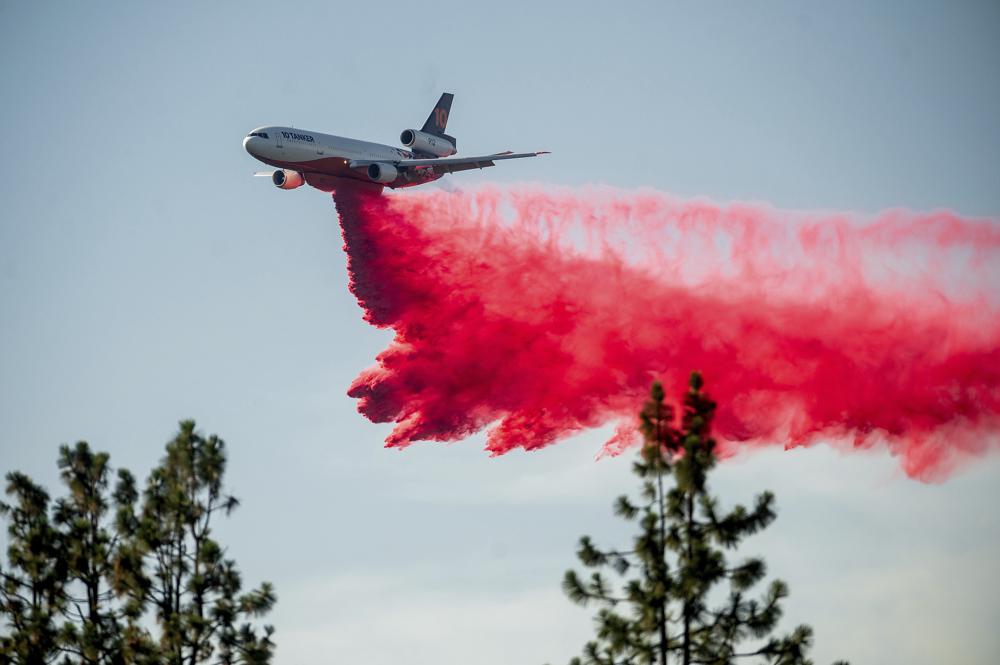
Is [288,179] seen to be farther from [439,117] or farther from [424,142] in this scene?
[439,117]

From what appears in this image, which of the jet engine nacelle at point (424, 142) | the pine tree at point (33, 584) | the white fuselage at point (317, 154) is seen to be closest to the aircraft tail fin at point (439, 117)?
the jet engine nacelle at point (424, 142)

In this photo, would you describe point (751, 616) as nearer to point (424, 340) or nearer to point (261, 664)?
point (261, 664)

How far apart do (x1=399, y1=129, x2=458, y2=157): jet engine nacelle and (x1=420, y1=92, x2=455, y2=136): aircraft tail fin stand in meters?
3.42

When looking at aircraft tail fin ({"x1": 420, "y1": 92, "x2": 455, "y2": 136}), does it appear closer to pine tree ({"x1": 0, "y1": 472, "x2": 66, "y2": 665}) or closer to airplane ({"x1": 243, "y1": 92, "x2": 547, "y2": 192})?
airplane ({"x1": 243, "y1": 92, "x2": 547, "y2": 192})

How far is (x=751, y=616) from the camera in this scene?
52.2 metres

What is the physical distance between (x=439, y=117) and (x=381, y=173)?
14.2 metres

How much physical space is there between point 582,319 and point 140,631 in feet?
97.9

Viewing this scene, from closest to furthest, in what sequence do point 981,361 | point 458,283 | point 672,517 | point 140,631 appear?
point 672,517
point 140,631
point 981,361
point 458,283

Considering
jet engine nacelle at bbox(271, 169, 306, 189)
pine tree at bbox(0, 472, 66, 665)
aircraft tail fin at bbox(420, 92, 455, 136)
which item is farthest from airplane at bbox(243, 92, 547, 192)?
pine tree at bbox(0, 472, 66, 665)

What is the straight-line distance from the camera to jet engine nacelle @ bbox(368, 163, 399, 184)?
8688 centimetres

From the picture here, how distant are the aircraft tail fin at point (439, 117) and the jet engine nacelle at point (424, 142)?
3.42m

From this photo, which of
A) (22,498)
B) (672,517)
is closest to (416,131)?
(22,498)

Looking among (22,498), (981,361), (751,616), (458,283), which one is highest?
(458,283)

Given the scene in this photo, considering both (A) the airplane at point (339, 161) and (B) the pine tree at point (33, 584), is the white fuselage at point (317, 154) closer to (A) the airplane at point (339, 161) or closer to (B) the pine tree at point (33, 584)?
(A) the airplane at point (339, 161)
